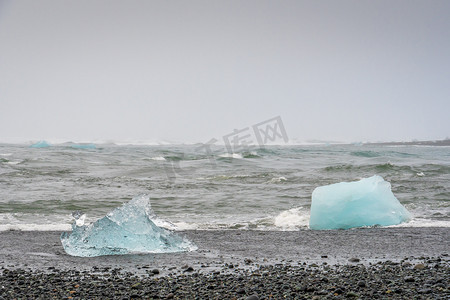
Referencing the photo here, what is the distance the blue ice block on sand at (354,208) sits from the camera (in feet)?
22.1

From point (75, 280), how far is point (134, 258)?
3.50 feet

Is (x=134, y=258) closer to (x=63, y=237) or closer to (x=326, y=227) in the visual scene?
(x=63, y=237)

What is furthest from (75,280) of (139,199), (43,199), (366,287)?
(43,199)

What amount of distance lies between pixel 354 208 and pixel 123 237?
148 inches

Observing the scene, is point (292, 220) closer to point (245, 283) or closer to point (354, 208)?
point (354, 208)

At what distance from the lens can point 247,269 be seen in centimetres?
400

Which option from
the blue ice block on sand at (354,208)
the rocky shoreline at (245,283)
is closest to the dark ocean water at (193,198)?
the blue ice block on sand at (354,208)

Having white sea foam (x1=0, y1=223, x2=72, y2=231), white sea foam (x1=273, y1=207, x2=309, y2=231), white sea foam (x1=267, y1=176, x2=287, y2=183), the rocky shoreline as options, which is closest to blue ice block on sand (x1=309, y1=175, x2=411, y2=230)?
white sea foam (x1=273, y1=207, x2=309, y2=231)

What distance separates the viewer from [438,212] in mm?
7977

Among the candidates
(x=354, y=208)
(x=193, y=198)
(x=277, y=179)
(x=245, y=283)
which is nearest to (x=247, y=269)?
(x=245, y=283)

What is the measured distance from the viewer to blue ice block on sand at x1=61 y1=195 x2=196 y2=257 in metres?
4.84

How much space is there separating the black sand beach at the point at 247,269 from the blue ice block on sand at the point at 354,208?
76cm

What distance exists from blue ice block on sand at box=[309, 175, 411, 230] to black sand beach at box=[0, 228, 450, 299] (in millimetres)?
759

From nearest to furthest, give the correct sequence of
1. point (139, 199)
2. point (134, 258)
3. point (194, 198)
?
point (134, 258) < point (139, 199) < point (194, 198)
